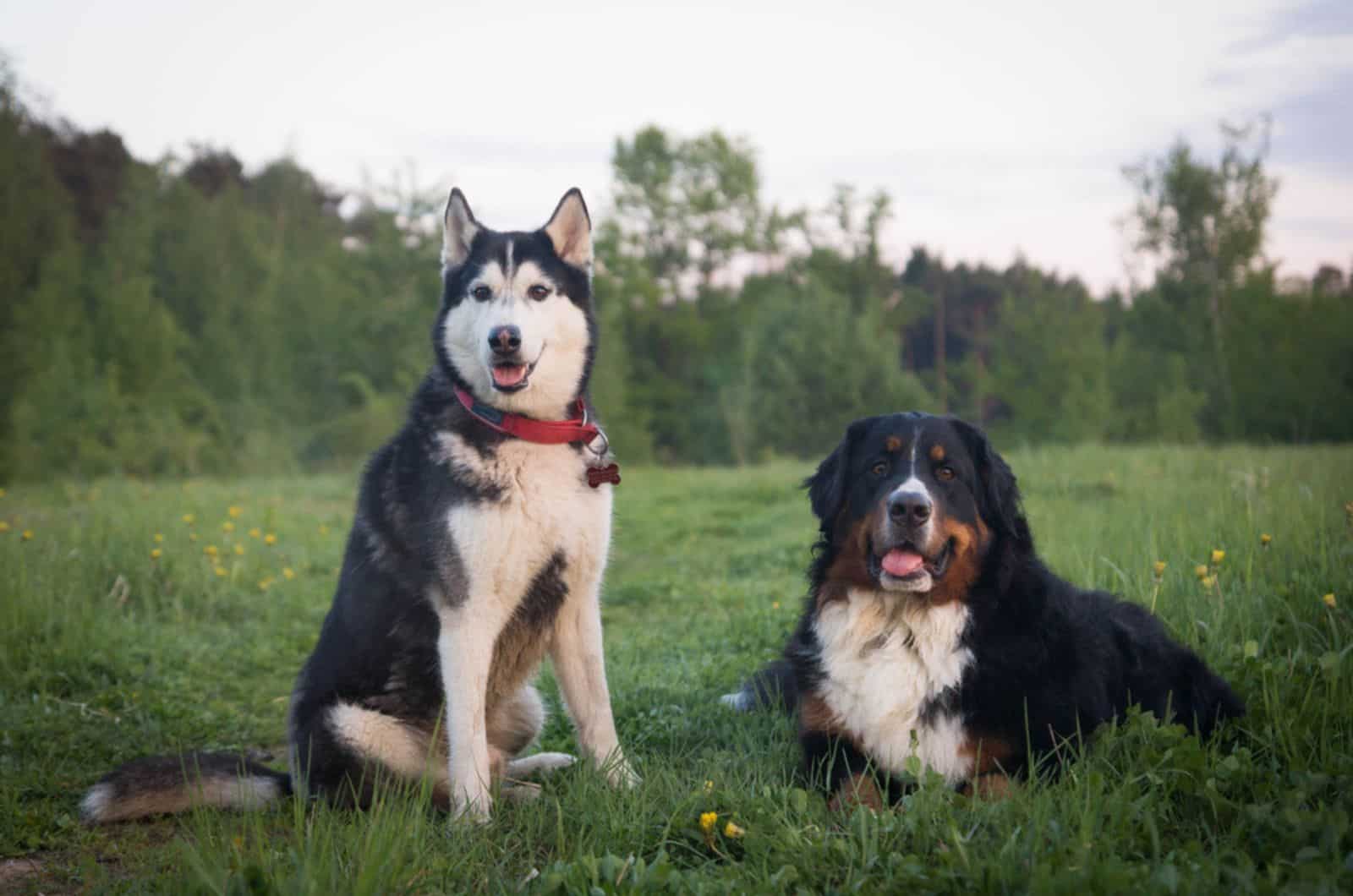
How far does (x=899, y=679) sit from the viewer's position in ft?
11.9

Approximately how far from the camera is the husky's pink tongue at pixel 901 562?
355 centimetres

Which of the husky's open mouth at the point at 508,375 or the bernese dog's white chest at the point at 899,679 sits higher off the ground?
the husky's open mouth at the point at 508,375

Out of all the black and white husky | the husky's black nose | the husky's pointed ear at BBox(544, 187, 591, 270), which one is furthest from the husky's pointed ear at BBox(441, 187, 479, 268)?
the husky's black nose

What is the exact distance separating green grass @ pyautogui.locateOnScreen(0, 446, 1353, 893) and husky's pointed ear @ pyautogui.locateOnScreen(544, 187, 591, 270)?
2123mm

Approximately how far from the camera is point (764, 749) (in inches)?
164

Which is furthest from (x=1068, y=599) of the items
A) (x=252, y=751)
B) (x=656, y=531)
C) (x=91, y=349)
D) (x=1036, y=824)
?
(x=91, y=349)

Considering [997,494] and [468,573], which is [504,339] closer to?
[468,573]

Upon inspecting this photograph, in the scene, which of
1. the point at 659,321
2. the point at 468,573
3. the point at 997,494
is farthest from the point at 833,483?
the point at 659,321

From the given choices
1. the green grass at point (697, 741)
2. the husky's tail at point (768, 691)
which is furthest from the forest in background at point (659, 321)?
the husky's tail at point (768, 691)

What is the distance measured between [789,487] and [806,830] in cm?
1183

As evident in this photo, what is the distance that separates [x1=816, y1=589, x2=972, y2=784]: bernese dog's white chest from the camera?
3555 mm

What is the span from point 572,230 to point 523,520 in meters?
1.30

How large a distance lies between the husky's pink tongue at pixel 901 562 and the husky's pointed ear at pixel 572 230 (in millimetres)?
1816

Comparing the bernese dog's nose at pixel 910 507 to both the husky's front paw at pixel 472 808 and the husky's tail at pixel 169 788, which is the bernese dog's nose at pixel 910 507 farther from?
the husky's tail at pixel 169 788
